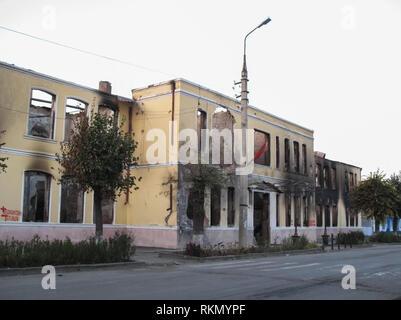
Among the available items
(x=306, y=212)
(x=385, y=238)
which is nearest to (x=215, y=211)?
(x=306, y=212)

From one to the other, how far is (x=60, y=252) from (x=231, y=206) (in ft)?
53.5

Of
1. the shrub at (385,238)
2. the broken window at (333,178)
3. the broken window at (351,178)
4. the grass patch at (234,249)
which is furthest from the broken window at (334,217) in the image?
the grass patch at (234,249)

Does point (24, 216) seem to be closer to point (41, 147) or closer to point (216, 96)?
point (41, 147)

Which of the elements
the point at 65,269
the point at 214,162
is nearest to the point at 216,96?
the point at 214,162

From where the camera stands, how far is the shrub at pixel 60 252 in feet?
44.0

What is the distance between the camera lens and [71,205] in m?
23.7

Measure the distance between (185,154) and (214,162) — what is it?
280cm

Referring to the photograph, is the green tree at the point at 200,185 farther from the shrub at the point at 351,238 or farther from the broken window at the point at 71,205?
the shrub at the point at 351,238

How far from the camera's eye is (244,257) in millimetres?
20625

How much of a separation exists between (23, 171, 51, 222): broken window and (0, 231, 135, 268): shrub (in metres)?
6.66

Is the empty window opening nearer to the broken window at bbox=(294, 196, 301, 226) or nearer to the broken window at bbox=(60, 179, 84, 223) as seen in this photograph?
the broken window at bbox=(294, 196, 301, 226)

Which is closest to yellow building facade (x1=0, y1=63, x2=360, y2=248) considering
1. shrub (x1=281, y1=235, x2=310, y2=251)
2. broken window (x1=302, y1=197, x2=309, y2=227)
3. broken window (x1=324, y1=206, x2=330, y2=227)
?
shrub (x1=281, y1=235, x2=310, y2=251)

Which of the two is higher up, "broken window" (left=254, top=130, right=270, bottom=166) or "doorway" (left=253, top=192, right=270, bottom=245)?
"broken window" (left=254, top=130, right=270, bottom=166)

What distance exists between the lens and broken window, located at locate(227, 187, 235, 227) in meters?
29.2
